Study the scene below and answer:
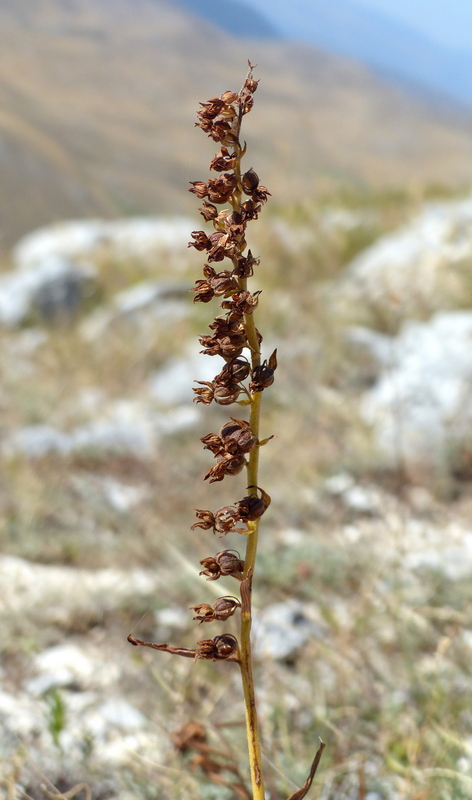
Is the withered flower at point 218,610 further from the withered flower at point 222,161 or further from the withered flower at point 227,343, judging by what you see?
the withered flower at point 222,161

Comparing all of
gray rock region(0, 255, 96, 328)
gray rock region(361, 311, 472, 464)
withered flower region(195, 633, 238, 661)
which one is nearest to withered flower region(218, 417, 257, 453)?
withered flower region(195, 633, 238, 661)

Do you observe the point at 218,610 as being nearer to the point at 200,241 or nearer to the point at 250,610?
the point at 250,610

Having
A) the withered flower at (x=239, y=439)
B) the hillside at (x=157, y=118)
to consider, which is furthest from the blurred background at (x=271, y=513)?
the hillside at (x=157, y=118)

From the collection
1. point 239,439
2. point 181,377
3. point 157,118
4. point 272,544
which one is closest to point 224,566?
point 239,439

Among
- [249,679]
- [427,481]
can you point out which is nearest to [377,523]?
[427,481]

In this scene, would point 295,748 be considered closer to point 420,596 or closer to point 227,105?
point 420,596

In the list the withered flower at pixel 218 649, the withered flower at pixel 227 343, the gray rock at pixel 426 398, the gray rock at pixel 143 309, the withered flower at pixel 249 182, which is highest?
the gray rock at pixel 143 309
